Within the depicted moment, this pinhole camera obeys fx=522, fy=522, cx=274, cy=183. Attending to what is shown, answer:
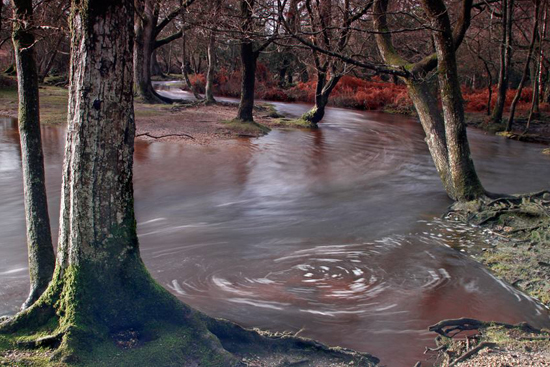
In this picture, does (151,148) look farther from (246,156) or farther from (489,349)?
(489,349)

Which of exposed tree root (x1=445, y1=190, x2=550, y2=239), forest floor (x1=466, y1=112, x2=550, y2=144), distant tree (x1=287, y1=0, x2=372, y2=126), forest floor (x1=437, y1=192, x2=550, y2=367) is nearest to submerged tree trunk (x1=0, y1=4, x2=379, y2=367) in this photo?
forest floor (x1=437, y1=192, x2=550, y2=367)

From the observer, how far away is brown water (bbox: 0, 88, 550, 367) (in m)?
5.91

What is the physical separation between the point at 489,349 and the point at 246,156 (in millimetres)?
11184

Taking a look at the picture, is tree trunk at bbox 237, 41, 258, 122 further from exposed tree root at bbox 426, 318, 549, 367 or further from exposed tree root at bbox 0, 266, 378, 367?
exposed tree root at bbox 0, 266, 378, 367

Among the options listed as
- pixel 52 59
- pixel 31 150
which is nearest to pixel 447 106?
pixel 31 150

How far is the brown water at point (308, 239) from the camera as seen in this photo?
19.4 ft

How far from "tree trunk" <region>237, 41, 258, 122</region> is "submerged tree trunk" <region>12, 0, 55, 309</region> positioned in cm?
1430

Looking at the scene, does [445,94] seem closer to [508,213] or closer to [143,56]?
[508,213]

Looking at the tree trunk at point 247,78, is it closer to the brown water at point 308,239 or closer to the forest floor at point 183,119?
the forest floor at point 183,119

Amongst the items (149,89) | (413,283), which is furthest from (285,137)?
(413,283)

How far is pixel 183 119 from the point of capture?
20.3m

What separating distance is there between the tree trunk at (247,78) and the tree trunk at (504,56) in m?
9.04

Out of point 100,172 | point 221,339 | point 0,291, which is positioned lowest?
point 0,291

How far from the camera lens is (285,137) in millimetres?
19016
